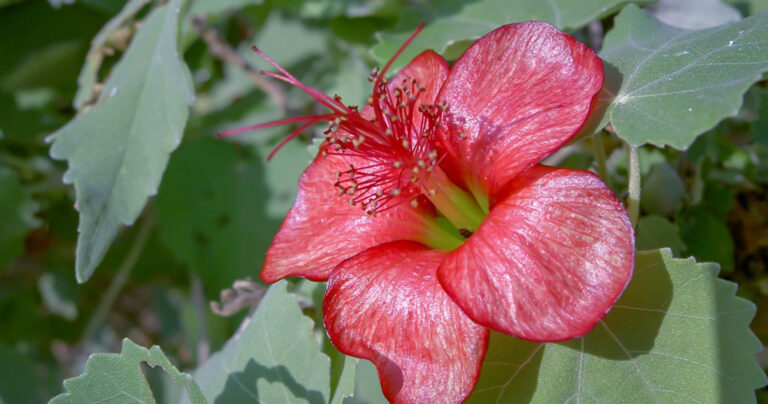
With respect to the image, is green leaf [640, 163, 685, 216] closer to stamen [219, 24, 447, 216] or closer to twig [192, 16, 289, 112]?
stamen [219, 24, 447, 216]

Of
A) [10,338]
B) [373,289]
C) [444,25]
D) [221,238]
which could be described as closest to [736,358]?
[373,289]

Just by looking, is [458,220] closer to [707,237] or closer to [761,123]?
[707,237]

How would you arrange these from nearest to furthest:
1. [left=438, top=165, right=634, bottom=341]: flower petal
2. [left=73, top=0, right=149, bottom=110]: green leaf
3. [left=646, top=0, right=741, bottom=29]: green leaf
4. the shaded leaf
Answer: [left=438, top=165, right=634, bottom=341]: flower petal
[left=646, top=0, right=741, bottom=29]: green leaf
[left=73, top=0, right=149, bottom=110]: green leaf
the shaded leaf

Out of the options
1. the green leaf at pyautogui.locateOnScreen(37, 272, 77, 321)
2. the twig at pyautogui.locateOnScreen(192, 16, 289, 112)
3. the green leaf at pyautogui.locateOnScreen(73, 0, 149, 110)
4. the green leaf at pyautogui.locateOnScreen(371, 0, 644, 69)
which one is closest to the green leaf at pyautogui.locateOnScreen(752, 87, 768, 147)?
the green leaf at pyautogui.locateOnScreen(371, 0, 644, 69)

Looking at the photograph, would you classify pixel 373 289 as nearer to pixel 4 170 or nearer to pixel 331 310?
pixel 331 310

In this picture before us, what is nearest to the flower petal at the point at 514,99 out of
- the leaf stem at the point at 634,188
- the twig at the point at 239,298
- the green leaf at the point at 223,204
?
the leaf stem at the point at 634,188

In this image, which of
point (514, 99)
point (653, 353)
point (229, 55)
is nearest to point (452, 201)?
point (514, 99)
